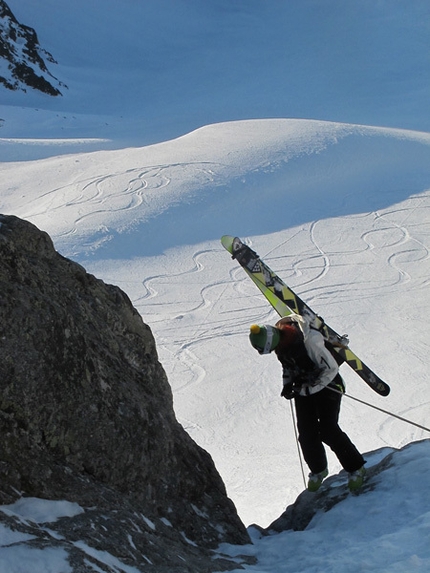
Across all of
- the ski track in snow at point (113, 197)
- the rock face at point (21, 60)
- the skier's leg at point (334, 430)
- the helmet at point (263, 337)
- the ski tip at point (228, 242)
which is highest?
the rock face at point (21, 60)

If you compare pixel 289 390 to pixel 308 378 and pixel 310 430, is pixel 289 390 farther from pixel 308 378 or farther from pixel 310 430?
pixel 310 430

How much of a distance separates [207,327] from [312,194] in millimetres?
10707

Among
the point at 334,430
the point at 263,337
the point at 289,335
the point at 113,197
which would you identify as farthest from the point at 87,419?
the point at 113,197

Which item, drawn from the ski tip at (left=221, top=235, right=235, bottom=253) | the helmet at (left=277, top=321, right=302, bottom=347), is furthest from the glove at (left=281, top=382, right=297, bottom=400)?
the ski tip at (left=221, top=235, right=235, bottom=253)

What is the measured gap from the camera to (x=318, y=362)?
460 centimetres

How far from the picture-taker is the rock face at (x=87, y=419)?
3410 millimetres

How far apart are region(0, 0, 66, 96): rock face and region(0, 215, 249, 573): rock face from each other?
5701 cm

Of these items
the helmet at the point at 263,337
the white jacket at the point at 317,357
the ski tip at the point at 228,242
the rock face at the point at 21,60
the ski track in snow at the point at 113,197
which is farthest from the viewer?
the rock face at the point at 21,60

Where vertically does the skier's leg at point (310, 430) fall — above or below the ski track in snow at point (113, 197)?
below

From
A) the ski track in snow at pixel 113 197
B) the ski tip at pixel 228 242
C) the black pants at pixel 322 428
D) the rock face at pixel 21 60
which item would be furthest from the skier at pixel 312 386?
the rock face at pixel 21 60

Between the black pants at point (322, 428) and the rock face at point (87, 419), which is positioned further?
the black pants at point (322, 428)

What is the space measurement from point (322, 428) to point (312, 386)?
394mm

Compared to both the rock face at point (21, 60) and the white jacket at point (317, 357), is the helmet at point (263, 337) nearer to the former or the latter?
the white jacket at point (317, 357)

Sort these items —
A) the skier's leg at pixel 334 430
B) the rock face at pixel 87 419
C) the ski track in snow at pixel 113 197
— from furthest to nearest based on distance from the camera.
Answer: the ski track in snow at pixel 113 197 → the skier's leg at pixel 334 430 → the rock face at pixel 87 419
